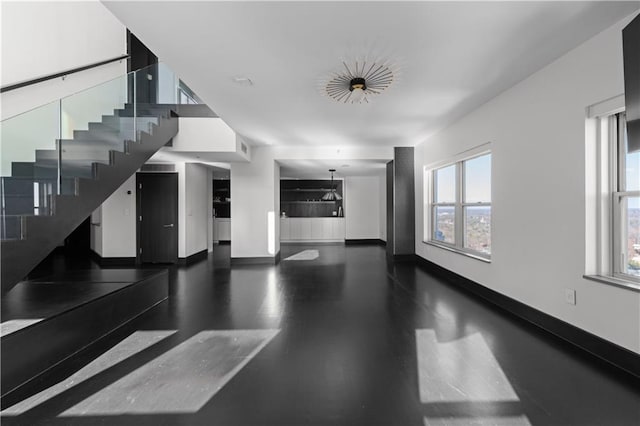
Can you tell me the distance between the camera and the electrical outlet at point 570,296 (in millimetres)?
2516

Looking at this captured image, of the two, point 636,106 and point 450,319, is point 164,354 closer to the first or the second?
point 450,319

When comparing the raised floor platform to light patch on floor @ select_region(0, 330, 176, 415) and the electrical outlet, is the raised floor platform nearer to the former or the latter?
light patch on floor @ select_region(0, 330, 176, 415)

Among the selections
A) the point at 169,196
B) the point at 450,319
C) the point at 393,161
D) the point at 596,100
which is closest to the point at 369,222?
the point at 393,161

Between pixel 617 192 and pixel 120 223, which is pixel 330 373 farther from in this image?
pixel 120 223

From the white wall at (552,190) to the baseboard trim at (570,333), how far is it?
57mm

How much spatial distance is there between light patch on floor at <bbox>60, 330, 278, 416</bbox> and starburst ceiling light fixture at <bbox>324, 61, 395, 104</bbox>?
2599mm

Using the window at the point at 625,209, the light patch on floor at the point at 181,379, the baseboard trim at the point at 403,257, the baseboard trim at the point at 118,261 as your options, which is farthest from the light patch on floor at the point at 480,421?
the baseboard trim at the point at 118,261

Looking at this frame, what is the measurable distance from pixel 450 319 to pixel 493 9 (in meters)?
2.82

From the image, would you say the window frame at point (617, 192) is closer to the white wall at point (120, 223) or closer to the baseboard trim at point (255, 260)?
the baseboard trim at point (255, 260)

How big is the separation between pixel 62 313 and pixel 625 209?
4692 mm

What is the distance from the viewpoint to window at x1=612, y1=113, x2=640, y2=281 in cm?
225

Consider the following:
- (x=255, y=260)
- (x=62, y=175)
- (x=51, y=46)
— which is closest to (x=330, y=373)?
(x=62, y=175)

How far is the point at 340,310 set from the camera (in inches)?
132

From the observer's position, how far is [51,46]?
4102 millimetres
